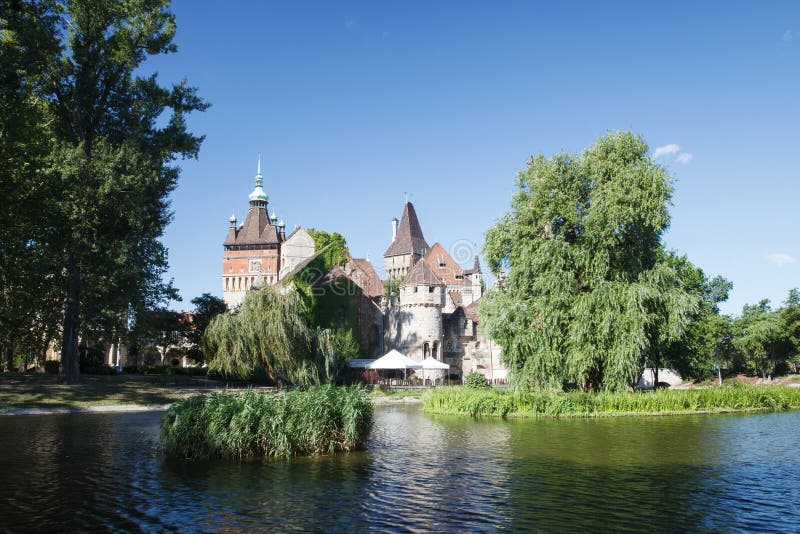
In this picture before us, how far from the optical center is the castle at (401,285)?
5397cm

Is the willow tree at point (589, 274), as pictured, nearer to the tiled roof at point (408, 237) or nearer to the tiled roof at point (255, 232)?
the tiled roof at point (255, 232)

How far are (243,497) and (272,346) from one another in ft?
74.9

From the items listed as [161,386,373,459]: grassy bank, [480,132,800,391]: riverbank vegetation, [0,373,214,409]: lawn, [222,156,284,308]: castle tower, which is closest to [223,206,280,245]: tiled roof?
[222,156,284,308]: castle tower

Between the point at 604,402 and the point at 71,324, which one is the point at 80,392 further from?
the point at 604,402

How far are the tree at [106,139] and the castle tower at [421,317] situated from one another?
23581 mm

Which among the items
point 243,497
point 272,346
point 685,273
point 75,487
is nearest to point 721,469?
point 243,497

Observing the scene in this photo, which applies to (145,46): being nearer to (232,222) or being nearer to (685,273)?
(685,273)

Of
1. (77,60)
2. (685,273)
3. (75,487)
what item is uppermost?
(77,60)

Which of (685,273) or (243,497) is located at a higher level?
(685,273)

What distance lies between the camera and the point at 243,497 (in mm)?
11375

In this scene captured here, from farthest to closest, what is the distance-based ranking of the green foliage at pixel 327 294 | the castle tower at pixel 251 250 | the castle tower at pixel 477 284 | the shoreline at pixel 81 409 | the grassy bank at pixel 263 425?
the castle tower at pixel 251 250 < the castle tower at pixel 477 284 < the green foliage at pixel 327 294 < the shoreline at pixel 81 409 < the grassy bank at pixel 263 425

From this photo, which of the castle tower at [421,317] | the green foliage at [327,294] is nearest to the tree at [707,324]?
the castle tower at [421,317]

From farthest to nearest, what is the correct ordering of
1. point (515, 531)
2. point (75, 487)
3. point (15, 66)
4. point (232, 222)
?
1. point (232, 222)
2. point (15, 66)
3. point (75, 487)
4. point (515, 531)

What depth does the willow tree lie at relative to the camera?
2544 centimetres
